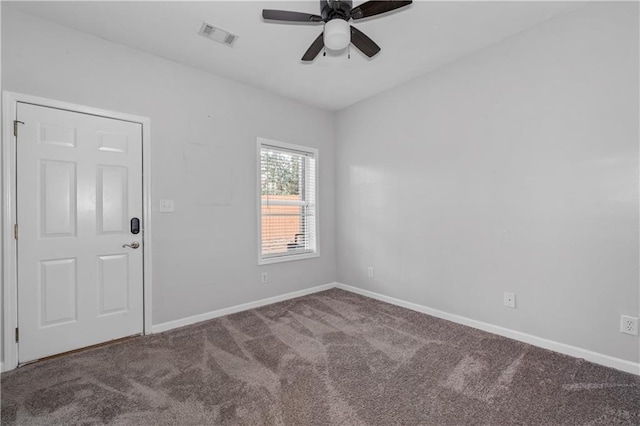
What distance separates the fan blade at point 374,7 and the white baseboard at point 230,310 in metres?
3.11

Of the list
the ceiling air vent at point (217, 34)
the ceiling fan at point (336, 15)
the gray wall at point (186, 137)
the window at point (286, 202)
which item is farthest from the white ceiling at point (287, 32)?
the window at point (286, 202)

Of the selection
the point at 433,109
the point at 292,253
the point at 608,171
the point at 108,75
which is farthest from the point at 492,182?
the point at 108,75

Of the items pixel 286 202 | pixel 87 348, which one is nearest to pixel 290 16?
pixel 286 202

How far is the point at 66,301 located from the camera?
8.05ft

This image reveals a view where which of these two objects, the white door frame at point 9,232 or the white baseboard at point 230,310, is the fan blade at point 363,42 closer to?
the white door frame at point 9,232

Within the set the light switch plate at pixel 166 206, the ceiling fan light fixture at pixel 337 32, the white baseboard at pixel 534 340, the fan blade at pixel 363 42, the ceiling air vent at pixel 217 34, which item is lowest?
the white baseboard at pixel 534 340

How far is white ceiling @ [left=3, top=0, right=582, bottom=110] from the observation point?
2281mm

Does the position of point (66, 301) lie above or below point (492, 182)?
below

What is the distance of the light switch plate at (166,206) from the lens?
2.93 meters

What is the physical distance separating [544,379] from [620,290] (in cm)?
89

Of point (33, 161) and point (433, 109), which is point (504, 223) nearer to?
point (433, 109)

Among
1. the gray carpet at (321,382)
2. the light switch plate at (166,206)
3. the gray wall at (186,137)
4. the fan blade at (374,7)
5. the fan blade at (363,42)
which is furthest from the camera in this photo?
the light switch plate at (166,206)

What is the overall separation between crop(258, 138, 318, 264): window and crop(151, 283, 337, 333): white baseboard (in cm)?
49

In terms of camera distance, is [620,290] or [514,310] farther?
[514,310]
